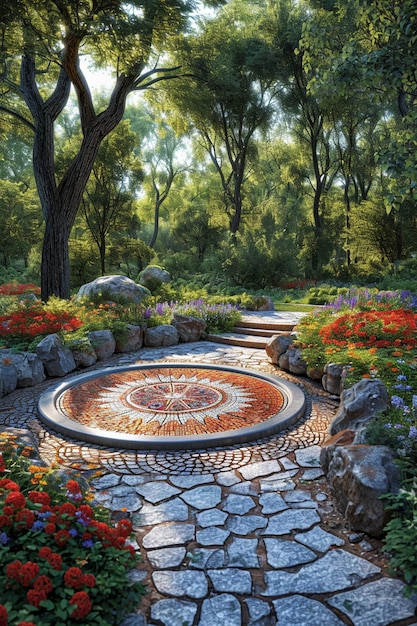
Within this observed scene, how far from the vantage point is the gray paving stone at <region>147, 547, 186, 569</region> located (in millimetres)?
2672

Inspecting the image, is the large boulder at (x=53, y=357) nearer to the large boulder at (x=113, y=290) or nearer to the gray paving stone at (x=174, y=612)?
the large boulder at (x=113, y=290)

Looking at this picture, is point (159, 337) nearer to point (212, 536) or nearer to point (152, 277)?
point (212, 536)

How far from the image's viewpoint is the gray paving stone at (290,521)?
3.02m

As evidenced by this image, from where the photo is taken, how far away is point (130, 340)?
888 centimetres

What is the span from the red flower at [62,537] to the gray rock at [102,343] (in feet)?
19.1

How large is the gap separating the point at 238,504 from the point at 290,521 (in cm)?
43

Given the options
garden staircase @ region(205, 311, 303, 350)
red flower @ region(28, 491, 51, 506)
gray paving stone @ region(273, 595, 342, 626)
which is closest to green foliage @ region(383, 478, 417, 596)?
gray paving stone @ region(273, 595, 342, 626)

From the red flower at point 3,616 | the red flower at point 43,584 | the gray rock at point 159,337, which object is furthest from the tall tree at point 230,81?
the red flower at point 3,616

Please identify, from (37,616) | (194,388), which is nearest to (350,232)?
(194,388)

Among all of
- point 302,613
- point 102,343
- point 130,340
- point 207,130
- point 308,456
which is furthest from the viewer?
point 207,130

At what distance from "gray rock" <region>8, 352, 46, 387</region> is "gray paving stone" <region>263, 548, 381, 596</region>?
5004 mm

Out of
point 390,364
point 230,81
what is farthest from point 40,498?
point 230,81

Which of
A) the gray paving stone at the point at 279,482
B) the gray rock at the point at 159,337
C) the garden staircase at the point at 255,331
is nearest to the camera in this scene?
the gray paving stone at the point at 279,482

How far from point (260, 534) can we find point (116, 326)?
251 inches
